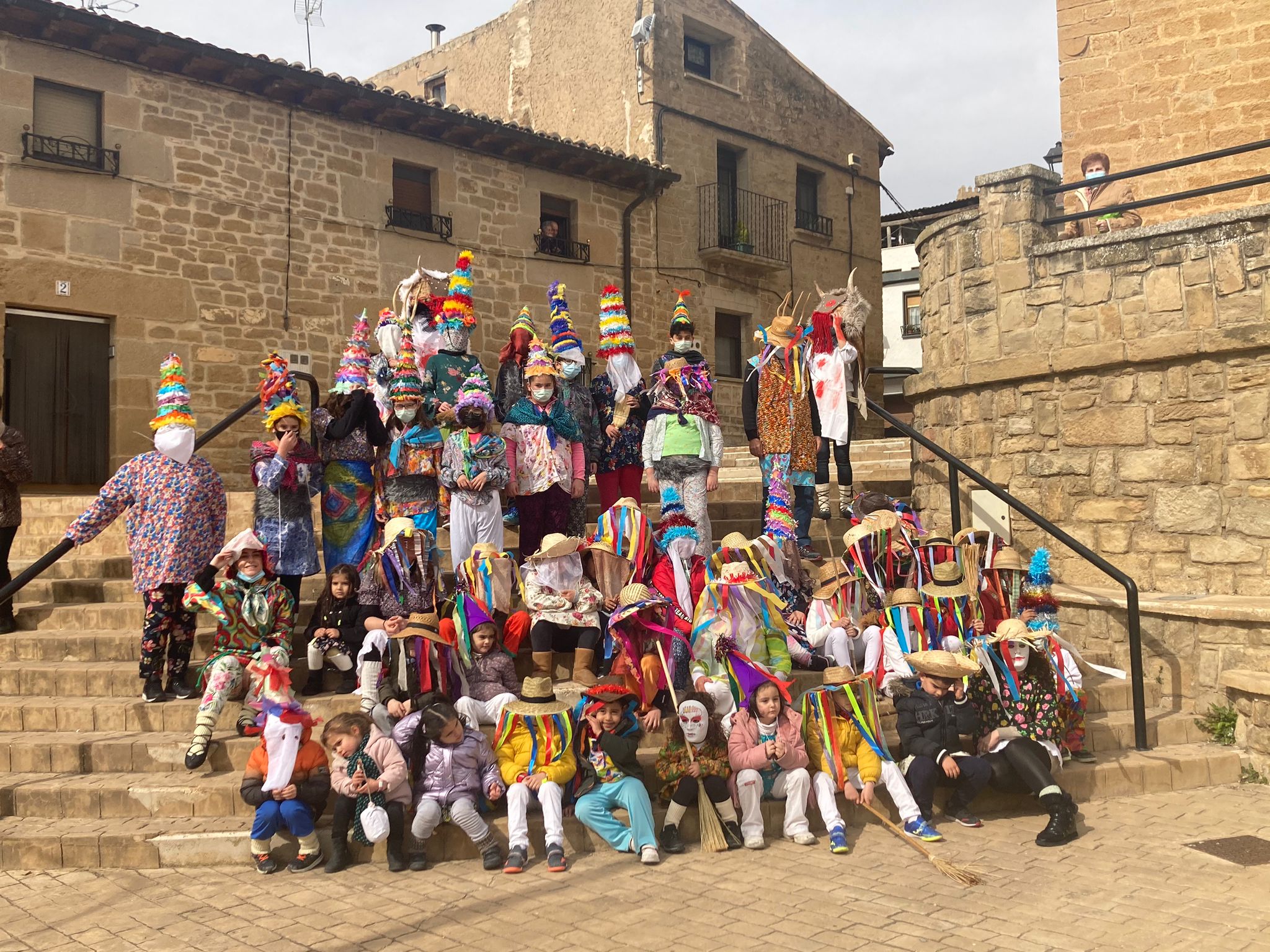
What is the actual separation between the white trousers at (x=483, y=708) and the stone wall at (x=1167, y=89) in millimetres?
8640

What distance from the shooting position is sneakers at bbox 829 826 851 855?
17.2 ft

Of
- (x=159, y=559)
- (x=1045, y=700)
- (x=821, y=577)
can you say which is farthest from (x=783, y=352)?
(x=159, y=559)

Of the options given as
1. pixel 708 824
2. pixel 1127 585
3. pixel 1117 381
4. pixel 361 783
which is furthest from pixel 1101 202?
pixel 361 783

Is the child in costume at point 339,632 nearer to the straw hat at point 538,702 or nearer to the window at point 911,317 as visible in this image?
the straw hat at point 538,702

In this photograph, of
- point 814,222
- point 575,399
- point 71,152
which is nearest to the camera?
point 575,399

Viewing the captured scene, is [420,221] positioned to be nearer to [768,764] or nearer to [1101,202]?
[1101,202]

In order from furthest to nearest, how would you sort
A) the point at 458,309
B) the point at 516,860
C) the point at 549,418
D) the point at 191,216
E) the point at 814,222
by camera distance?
the point at 814,222, the point at 191,216, the point at 458,309, the point at 549,418, the point at 516,860

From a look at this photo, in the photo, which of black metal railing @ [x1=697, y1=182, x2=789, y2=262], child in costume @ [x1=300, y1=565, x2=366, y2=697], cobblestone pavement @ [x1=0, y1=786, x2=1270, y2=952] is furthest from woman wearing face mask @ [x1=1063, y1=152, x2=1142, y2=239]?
black metal railing @ [x1=697, y1=182, x2=789, y2=262]

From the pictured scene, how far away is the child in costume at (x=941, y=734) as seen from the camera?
564 centimetres

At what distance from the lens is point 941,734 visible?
19.1ft

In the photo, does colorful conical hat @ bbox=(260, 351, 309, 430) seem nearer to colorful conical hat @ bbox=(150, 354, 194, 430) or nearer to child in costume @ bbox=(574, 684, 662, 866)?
colorful conical hat @ bbox=(150, 354, 194, 430)

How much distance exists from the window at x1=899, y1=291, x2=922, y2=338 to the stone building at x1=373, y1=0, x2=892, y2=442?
12514 mm

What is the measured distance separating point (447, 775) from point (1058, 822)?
2969 millimetres

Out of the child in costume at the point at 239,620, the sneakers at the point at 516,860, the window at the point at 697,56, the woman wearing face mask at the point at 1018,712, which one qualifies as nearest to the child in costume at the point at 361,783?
the sneakers at the point at 516,860
